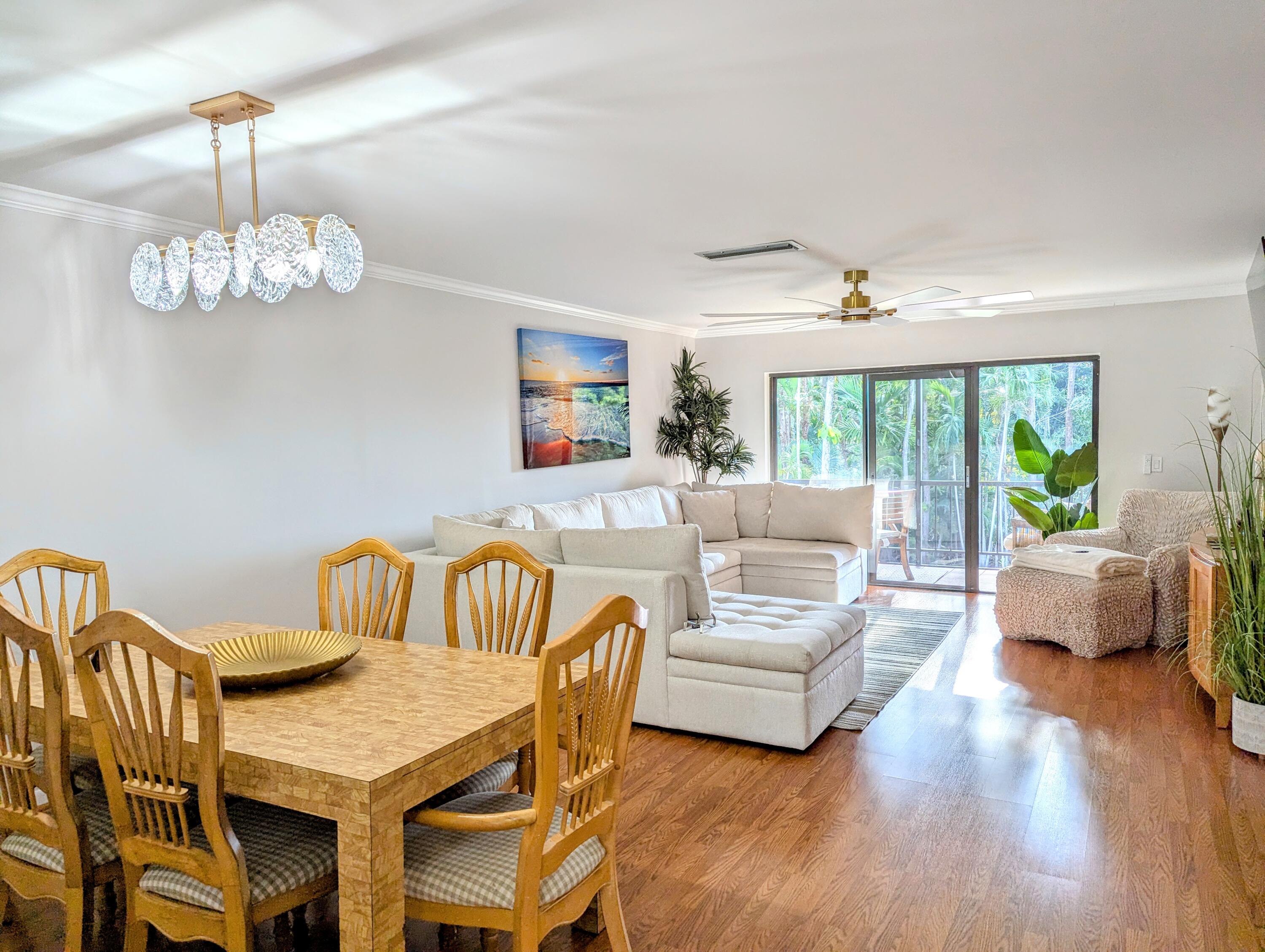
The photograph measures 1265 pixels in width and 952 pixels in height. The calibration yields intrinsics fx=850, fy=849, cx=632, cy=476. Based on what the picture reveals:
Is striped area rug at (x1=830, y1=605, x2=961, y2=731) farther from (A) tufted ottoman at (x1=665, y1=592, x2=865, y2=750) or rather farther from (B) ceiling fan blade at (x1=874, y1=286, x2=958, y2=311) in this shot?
(B) ceiling fan blade at (x1=874, y1=286, x2=958, y2=311)

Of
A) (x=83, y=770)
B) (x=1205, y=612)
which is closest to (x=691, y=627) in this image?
(x=83, y=770)

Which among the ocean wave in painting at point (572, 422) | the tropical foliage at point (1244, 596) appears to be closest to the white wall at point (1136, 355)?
the ocean wave in painting at point (572, 422)

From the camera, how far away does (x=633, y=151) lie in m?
2.96

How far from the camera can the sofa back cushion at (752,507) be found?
723 centimetres

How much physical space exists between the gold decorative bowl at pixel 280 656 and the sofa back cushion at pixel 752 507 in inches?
193

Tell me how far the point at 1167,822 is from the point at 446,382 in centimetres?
427

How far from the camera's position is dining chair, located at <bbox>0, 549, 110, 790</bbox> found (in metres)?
2.53

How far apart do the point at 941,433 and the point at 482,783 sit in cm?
594

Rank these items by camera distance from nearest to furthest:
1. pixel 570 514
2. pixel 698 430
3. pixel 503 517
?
pixel 503 517 → pixel 570 514 → pixel 698 430

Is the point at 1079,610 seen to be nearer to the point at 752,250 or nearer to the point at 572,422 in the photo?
the point at 752,250

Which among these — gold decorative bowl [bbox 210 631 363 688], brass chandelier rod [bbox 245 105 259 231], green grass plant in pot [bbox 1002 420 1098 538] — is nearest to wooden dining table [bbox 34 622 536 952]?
gold decorative bowl [bbox 210 631 363 688]

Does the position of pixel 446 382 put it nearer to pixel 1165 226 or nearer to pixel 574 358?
pixel 574 358

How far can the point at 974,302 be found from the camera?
16.2 feet

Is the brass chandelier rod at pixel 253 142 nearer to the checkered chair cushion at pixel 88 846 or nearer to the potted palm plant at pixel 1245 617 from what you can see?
the checkered chair cushion at pixel 88 846
